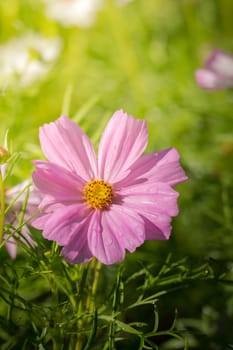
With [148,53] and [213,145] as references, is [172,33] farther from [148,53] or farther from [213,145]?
[213,145]

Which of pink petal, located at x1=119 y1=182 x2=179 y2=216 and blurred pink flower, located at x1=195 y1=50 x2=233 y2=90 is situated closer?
pink petal, located at x1=119 y1=182 x2=179 y2=216

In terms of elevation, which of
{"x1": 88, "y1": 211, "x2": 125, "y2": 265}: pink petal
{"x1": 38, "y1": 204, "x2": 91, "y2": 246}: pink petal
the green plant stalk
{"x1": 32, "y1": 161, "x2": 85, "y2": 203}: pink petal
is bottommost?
the green plant stalk

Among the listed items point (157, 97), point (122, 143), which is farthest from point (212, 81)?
point (157, 97)

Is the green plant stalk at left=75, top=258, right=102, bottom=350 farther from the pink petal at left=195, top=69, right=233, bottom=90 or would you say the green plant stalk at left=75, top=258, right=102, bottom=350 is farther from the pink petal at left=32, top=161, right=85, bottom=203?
the pink petal at left=195, top=69, right=233, bottom=90

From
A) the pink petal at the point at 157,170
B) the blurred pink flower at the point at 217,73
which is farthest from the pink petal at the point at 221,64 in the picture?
the pink petal at the point at 157,170

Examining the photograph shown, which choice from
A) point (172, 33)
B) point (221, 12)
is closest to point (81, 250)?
point (172, 33)

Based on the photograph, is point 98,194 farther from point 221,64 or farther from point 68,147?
point 221,64

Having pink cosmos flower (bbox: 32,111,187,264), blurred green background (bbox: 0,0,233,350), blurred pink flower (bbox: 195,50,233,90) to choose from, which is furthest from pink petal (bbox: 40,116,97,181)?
blurred pink flower (bbox: 195,50,233,90)
